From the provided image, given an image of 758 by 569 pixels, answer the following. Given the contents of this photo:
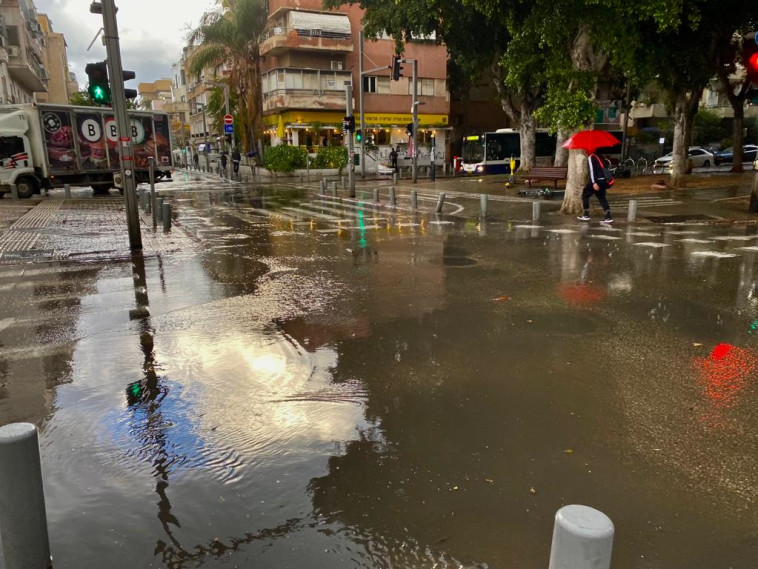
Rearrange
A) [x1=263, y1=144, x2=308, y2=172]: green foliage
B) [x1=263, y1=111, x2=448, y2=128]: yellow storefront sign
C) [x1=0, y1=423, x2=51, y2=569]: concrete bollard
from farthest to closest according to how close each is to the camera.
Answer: [x1=263, y1=111, x2=448, y2=128]: yellow storefront sign → [x1=263, y1=144, x2=308, y2=172]: green foliage → [x1=0, y1=423, x2=51, y2=569]: concrete bollard

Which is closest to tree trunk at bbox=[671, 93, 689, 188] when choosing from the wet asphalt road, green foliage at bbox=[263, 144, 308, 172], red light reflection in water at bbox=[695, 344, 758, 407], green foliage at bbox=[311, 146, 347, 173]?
the wet asphalt road

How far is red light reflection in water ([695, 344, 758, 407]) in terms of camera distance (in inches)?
190

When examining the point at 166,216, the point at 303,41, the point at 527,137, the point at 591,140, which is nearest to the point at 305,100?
the point at 303,41

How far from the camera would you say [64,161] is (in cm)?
2398

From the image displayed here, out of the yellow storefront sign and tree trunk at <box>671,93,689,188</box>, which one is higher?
the yellow storefront sign

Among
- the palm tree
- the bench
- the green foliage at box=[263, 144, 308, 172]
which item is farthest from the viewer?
the green foliage at box=[263, 144, 308, 172]

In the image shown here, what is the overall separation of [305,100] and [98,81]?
33.9 metres

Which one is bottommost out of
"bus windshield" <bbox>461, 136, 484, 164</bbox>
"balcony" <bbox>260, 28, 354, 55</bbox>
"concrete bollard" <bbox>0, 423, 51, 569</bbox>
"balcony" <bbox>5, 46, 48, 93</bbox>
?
"concrete bollard" <bbox>0, 423, 51, 569</bbox>

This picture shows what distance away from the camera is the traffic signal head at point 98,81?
10.8m

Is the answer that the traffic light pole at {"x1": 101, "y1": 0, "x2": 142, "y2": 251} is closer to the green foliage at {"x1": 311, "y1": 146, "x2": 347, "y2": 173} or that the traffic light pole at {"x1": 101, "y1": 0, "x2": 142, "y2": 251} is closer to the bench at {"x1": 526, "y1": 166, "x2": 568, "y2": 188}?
the bench at {"x1": 526, "y1": 166, "x2": 568, "y2": 188}

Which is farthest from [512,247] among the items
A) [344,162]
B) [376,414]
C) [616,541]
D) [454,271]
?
[344,162]

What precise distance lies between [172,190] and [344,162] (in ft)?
49.3

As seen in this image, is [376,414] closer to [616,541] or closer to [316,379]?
[316,379]

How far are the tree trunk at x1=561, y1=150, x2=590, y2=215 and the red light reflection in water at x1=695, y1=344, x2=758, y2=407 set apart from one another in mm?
12015
